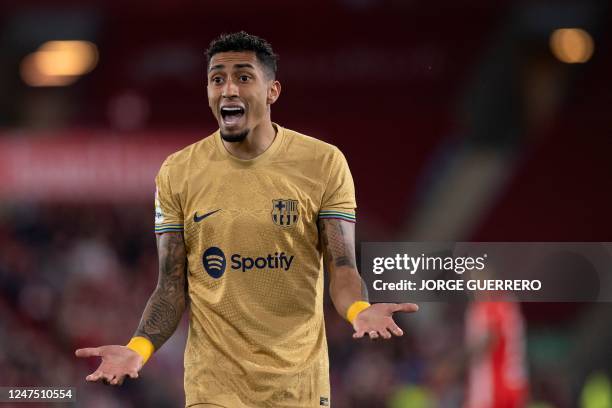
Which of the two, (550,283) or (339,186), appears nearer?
(339,186)

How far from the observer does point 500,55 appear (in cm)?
690

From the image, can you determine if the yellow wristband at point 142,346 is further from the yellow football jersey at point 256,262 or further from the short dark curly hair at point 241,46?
the short dark curly hair at point 241,46

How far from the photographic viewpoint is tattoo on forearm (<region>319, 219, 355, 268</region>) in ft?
12.3

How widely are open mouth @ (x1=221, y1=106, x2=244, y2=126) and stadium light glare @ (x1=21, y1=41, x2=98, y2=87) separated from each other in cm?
341

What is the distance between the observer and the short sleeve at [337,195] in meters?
3.80

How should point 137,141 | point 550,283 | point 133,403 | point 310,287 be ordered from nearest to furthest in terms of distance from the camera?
point 310,287 < point 550,283 < point 137,141 < point 133,403

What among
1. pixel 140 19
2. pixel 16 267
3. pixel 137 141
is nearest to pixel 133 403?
pixel 16 267

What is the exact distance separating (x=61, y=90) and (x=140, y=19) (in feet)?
2.22

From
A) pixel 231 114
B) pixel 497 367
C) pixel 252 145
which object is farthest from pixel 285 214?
pixel 497 367

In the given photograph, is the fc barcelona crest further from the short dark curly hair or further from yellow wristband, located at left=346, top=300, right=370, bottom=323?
the short dark curly hair

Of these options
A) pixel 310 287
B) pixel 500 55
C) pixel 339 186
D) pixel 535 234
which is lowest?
pixel 310 287

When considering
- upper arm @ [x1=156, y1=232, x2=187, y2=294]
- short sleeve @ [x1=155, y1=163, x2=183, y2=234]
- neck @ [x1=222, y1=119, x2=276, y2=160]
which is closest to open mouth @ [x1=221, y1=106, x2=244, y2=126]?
neck @ [x1=222, y1=119, x2=276, y2=160]

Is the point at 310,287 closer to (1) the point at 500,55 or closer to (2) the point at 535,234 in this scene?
(2) the point at 535,234

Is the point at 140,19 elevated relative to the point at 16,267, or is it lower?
elevated
